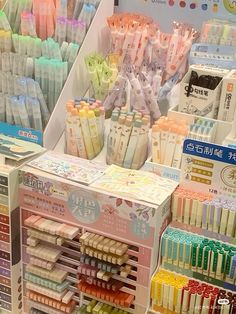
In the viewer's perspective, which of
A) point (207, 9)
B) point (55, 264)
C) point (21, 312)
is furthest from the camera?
point (207, 9)

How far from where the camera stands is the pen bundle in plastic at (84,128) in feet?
6.42

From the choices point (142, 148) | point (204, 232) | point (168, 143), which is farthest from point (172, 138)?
point (204, 232)

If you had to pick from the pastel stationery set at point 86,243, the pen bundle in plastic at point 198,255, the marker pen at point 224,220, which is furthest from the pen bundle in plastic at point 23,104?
the marker pen at point 224,220

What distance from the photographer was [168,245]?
171 cm

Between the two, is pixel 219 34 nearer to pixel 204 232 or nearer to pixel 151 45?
pixel 151 45

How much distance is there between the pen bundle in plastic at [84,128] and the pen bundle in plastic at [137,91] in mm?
143

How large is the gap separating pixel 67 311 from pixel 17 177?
534 millimetres

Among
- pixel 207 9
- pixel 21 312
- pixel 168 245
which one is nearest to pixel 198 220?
pixel 168 245

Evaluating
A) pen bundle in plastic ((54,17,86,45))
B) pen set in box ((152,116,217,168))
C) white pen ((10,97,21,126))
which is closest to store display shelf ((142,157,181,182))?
pen set in box ((152,116,217,168))

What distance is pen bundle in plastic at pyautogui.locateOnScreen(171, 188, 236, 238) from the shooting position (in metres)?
1.67

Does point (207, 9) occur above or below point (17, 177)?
above

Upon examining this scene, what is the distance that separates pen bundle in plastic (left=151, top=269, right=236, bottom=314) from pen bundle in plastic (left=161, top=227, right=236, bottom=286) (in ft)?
0.12

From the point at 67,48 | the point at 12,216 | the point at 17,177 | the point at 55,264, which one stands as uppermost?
the point at 67,48

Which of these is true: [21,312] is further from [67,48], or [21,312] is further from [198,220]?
[67,48]
